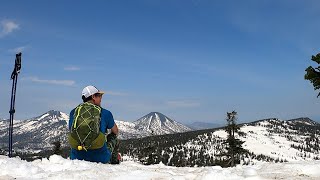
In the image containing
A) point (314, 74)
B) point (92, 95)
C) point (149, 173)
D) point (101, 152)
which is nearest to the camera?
point (149, 173)

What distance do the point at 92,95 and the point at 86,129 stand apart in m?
1.00

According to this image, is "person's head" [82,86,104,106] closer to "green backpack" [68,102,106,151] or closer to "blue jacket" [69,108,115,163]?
"blue jacket" [69,108,115,163]

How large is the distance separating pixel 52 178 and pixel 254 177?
3394 millimetres

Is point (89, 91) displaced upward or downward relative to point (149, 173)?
upward

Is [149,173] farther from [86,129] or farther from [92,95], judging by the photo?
[92,95]

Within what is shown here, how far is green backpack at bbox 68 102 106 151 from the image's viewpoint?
28.8 ft

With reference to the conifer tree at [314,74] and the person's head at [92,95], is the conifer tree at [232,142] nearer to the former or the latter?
the conifer tree at [314,74]

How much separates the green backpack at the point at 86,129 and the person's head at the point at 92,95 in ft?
1.54

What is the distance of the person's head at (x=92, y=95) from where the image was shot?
30.9 feet

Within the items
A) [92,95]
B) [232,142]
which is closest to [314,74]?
[92,95]

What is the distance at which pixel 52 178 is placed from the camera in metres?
6.48

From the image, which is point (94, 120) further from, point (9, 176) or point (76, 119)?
point (9, 176)

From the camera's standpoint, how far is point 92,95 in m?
9.41

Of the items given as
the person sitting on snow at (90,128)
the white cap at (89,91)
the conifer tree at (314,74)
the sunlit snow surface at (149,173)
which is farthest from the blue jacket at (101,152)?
the conifer tree at (314,74)
